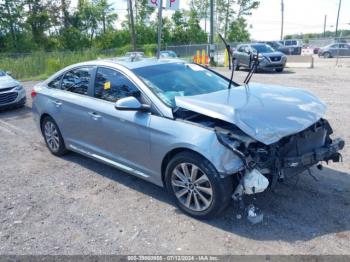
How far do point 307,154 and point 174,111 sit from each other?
151 cm

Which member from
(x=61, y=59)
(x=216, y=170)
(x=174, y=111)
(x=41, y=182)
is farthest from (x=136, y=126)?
(x=61, y=59)

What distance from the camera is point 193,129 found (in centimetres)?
357

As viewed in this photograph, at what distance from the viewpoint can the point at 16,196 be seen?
450cm

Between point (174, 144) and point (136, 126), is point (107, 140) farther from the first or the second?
point (174, 144)

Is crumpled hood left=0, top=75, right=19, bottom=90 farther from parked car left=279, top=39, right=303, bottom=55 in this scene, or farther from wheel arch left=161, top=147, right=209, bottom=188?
parked car left=279, top=39, right=303, bottom=55

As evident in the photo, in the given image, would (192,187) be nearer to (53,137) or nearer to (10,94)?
(53,137)

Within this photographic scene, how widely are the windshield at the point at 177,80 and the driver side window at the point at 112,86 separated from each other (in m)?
0.19

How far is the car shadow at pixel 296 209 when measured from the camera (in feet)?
11.4

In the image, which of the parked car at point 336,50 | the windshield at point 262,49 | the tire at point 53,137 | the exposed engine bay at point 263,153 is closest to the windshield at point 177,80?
the exposed engine bay at point 263,153

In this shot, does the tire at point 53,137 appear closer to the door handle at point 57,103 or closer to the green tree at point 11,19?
the door handle at point 57,103

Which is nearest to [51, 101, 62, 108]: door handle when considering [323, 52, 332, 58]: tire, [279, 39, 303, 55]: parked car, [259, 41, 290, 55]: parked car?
[259, 41, 290, 55]: parked car

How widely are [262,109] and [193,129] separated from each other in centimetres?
80

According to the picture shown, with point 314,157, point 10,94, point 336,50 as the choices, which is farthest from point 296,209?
point 336,50

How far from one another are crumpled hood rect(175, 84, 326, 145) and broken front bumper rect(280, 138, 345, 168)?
0.94 feet
